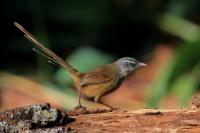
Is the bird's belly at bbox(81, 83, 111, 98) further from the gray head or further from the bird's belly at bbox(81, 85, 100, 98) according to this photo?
the gray head

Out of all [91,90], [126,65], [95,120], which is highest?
[126,65]

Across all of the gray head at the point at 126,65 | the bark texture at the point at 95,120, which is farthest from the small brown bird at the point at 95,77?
the bark texture at the point at 95,120

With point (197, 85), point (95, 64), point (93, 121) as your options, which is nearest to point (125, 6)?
point (95, 64)

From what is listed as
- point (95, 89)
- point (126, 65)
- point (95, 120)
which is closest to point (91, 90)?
point (95, 89)

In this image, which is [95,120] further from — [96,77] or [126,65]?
[126,65]

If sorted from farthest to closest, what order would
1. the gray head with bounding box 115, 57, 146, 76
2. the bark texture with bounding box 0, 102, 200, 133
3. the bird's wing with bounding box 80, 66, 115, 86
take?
1. the gray head with bounding box 115, 57, 146, 76
2. the bird's wing with bounding box 80, 66, 115, 86
3. the bark texture with bounding box 0, 102, 200, 133

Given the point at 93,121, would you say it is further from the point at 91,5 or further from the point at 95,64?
the point at 91,5

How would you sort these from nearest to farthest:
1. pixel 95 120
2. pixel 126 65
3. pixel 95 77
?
pixel 95 120, pixel 95 77, pixel 126 65

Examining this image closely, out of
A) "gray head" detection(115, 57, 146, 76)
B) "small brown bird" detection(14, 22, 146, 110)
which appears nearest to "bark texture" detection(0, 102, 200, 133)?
"small brown bird" detection(14, 22, 146, 110)

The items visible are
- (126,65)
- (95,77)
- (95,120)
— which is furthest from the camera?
(126,65)
